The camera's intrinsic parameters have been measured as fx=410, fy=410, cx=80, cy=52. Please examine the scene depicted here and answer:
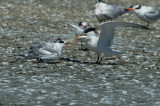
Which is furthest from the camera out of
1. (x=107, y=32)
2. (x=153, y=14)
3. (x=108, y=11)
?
(x=153, y=14)

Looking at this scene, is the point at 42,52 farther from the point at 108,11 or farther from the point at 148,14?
the point at 148,14

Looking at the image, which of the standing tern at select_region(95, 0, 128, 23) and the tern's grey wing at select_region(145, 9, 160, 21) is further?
the tern's grey wing at select_region(145, 9, 160, 21)

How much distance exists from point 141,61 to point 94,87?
372 centimetres

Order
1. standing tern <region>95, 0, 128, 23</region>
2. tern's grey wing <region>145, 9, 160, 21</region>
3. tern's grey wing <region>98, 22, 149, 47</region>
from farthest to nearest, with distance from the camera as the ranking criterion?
tern's grey wing <region>145, 9, 160, 21</region>, standing tern <region>95, 0, 128, 23</region>, tern's grey wing <region>98, 22, 149, 47</region>

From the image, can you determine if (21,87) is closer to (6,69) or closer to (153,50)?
(6,69)

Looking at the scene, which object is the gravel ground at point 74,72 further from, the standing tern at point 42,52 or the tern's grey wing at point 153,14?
the tern's grey wing at point 153,14

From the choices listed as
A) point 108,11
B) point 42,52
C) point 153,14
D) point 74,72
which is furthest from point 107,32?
point 153,14

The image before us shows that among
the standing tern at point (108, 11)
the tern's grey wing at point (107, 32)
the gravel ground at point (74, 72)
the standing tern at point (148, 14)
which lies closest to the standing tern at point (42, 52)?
the gravel ground at point (74, 72)

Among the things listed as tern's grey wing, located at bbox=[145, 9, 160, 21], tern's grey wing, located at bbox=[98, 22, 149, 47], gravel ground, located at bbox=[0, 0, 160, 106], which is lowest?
gravel ground, located at bbox=[0, 0, 160, 106]

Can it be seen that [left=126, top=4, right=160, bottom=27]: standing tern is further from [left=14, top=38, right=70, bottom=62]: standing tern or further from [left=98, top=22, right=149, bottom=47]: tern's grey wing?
[left=14, top=38, right=70, bottom=62]: standing tern

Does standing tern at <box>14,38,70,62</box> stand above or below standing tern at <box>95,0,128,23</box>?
below

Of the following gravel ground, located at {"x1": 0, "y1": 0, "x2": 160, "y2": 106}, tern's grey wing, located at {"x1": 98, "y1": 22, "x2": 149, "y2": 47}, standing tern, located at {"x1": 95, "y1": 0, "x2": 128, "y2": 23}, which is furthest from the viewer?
standing tern, located at {"x1": 95, "y1": 0, "x2": 128, "y2": 23}

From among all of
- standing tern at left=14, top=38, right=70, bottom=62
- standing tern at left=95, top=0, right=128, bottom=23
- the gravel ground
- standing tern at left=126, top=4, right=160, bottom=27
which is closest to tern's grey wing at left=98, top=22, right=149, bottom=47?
the gravel ground

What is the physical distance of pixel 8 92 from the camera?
368 inches
